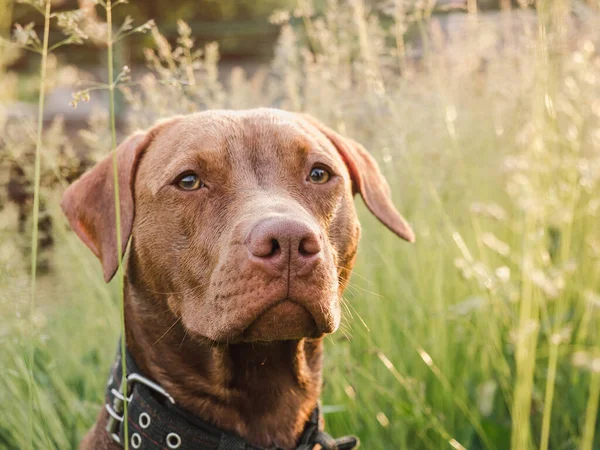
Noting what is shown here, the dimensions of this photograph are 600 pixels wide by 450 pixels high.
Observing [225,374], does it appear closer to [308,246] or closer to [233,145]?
[308,246]

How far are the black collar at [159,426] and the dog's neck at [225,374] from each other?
6 cm

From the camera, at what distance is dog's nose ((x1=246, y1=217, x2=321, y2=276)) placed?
1904 mm

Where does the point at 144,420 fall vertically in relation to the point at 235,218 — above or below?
below

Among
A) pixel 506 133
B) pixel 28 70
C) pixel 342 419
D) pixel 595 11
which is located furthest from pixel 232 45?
pixel 342 419

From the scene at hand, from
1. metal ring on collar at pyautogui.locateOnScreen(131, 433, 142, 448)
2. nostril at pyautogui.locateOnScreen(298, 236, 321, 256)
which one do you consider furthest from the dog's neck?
Result: nostril at pyautogui.locateOnScreen(298, 236, 321, 256)

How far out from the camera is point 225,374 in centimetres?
232

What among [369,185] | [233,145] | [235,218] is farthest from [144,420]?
[369,185]

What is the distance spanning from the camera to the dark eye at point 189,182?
2375 mm

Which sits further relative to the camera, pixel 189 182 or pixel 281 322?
pixel 189 182

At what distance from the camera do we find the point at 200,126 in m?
2.51

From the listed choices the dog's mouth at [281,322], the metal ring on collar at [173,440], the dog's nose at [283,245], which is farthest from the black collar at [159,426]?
the dog's nose at [283,245]

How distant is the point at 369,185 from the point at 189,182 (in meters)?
0.79

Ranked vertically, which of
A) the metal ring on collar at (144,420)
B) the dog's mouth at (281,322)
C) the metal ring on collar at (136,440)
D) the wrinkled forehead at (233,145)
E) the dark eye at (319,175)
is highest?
the wrinkled forehead at (233,145)

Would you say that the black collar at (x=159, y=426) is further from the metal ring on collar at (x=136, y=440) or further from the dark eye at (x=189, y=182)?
the dark eye at (x=189, y=182)
